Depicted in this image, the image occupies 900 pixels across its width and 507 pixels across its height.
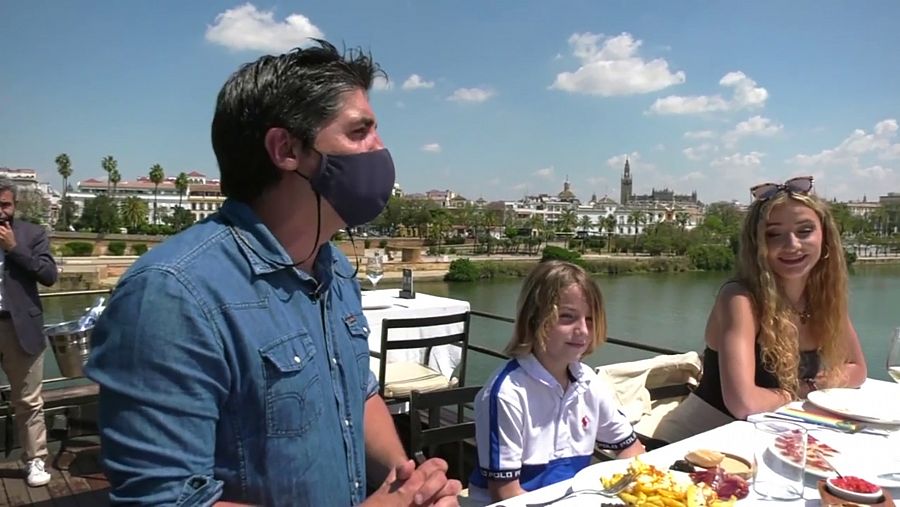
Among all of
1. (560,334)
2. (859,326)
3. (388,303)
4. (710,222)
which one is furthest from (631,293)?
(710,222)

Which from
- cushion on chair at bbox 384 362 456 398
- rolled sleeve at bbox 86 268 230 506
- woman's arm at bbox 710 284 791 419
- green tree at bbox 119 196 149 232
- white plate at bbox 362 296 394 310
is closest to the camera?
rolled sleeve at bbox 86 268 230 506

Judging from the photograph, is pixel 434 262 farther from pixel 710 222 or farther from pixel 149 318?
pixel 710 222

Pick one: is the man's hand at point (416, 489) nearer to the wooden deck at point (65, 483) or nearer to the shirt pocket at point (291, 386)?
the shirt pocket at point (291, 386)

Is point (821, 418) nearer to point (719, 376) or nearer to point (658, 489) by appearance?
point (719, 376)

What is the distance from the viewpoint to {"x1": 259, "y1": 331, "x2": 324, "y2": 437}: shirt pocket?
1002mm

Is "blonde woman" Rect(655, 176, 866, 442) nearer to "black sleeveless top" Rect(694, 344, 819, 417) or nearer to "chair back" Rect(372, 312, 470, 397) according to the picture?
"black sleeveless top" Rect(694, 344, 819, 417)

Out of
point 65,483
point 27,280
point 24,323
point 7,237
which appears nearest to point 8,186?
point 7,237

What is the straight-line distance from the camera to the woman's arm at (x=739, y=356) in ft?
6.92

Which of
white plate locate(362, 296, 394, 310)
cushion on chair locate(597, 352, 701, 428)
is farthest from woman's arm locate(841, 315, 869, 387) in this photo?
white plate locate(362, 296, 394, 310)

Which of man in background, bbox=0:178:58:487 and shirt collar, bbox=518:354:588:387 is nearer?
shirt collar, bbox=518:354:588:387

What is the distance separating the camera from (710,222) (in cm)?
8262

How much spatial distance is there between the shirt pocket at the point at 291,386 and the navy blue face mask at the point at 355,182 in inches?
10.1

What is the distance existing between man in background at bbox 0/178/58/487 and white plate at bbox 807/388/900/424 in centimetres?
366

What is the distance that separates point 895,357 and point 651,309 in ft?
91.8
